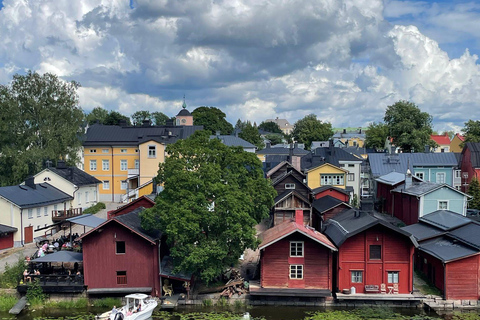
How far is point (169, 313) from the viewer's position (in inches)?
995

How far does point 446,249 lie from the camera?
2731cm

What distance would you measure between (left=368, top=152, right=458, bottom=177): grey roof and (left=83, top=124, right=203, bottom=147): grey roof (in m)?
24.8

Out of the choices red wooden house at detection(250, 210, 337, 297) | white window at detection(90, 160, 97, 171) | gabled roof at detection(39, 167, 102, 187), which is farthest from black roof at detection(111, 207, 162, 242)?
white window at detection(90, 160, 97, 171)

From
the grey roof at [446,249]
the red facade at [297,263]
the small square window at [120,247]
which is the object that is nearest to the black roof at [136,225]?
the small square window at [120,247]

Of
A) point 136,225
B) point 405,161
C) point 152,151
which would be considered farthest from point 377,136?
point 136,225

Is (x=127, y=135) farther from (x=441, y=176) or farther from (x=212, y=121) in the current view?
(x=212, y=121)

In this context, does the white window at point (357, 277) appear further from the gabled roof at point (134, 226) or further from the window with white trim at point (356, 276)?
the gabled roof at point (134, 226)

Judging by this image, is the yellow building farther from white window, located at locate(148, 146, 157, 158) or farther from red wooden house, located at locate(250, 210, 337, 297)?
red wooden house, located at locate(250, 210, 337, 297)

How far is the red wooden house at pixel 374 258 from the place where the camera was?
26.4 metres

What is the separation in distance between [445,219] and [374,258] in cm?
875

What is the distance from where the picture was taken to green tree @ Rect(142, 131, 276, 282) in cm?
2592

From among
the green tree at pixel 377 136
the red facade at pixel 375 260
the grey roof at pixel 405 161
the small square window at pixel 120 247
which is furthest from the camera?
the green tree at pixel 377 136

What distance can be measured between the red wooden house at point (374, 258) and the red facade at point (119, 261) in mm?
11335

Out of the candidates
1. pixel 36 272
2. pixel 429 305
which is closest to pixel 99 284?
pixel 36 272
